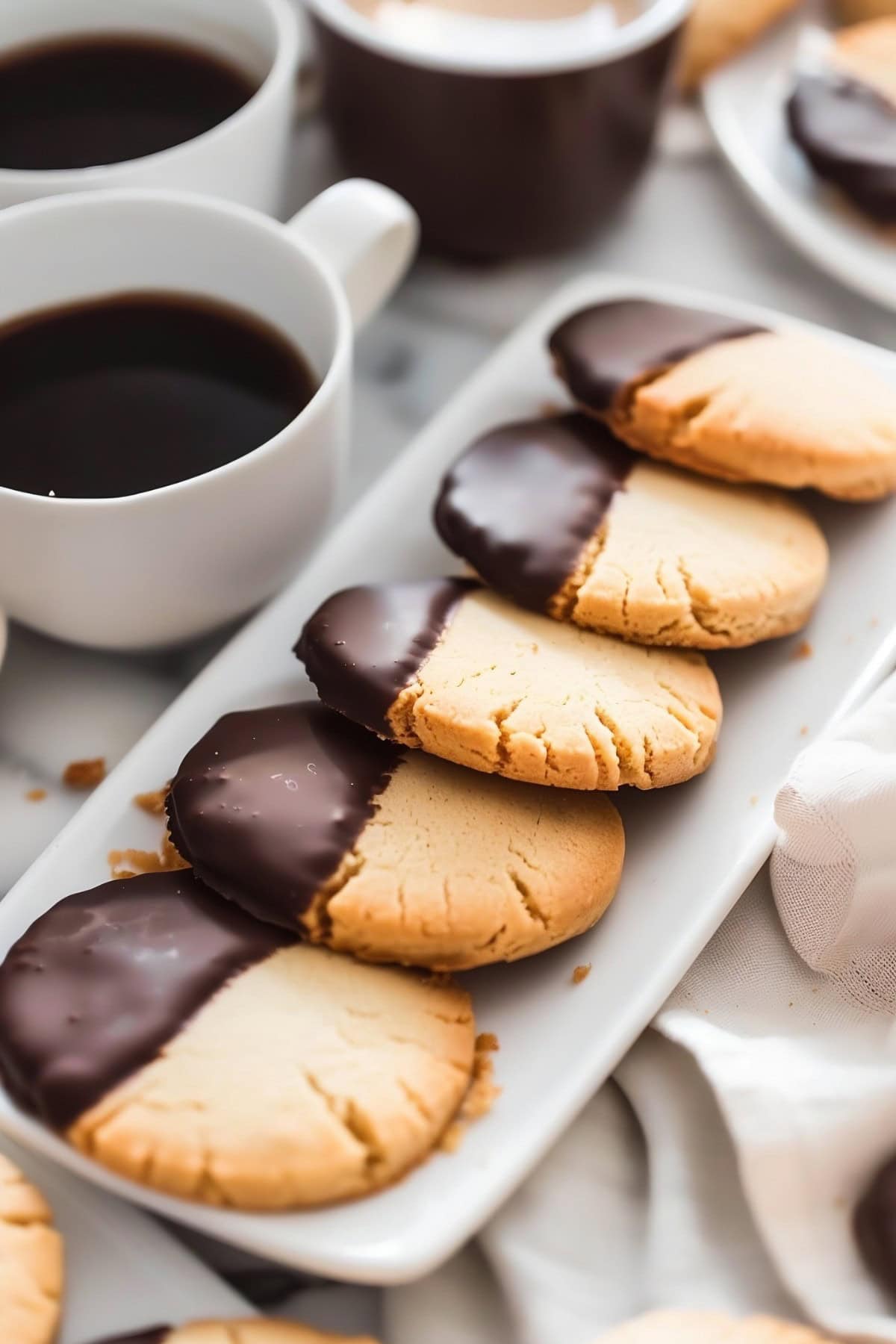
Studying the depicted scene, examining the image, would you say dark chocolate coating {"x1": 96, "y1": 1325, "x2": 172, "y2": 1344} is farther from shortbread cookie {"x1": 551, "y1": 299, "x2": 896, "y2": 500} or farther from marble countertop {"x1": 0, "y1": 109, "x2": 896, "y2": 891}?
shortbread cookie {"x1": 551, "y1": 299, "x2": 896, "y2": 500}

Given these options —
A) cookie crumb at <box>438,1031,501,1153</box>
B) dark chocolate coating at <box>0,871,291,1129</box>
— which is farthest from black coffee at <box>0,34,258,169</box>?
cookie crumb at <box>438,1031,501,1153</box>

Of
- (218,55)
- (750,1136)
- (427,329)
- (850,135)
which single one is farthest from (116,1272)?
(850,135)

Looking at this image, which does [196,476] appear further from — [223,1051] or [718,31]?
[718,31]

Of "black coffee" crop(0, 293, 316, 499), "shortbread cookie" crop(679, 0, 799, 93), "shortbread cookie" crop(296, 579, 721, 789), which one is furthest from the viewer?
"shortbread cookie" crop(679, 0, 799, 93)

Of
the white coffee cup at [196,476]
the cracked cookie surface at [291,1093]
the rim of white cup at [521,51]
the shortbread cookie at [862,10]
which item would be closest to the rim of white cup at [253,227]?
the white coffee cup at [196,476]

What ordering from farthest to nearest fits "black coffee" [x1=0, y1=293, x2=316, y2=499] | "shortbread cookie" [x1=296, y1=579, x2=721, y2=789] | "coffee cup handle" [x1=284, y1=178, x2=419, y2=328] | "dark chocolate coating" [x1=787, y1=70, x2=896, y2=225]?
"dark chocolate coating" [x1=787, y1=70, x2=896, y2=225]
"coffee cup handle" [x1=284, y1=178, x2=419, y2=328]
"black coffee" [x1=0, y1=293, x2=316, y2=499]
"shortbread cookie" [x1=296, y1=579, x2=721, y2=789]

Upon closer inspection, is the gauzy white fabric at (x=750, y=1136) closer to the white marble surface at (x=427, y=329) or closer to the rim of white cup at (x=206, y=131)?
the white marble surface at (x=427, y=329)

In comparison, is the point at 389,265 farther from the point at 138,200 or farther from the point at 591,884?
the point at 591,884
